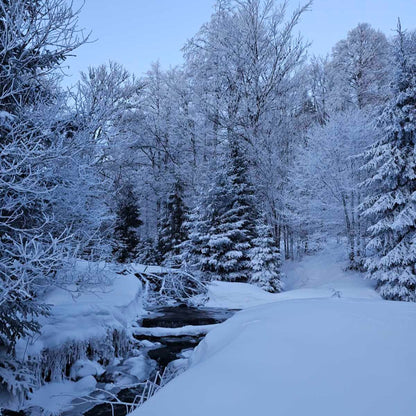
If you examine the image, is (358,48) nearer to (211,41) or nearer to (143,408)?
(211,41)

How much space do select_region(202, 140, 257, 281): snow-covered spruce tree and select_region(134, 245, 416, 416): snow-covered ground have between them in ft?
36.7

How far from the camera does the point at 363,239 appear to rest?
15.4m

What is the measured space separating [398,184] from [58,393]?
12241mm

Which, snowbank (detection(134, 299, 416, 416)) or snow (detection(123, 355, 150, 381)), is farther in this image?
snow (detection(123, 355, 150, 381))

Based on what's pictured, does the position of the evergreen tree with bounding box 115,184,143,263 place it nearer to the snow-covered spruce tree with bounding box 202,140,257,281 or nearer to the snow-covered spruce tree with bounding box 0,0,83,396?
the snow-covered spruce tree with bounding box 202,140,257,281

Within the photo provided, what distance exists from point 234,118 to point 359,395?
14.6 metres

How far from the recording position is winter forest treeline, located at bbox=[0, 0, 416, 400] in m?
5.01

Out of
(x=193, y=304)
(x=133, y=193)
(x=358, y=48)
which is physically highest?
(x=358, y=48)

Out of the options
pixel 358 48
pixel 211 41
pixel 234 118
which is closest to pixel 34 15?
pixel 234 118

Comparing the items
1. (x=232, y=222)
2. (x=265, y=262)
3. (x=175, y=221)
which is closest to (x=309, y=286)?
(x=265, y=262)

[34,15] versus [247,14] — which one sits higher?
[247,14]

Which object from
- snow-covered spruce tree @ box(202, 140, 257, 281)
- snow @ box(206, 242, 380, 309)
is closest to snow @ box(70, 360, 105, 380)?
snow @ box(206, 242, 380, 309)

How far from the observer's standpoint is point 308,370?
2031 millimetres

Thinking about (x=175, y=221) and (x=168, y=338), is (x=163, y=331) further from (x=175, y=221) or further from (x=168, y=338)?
(x=175, y=221)
